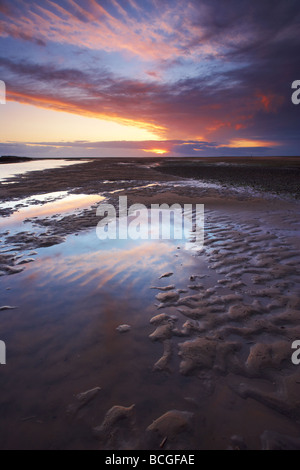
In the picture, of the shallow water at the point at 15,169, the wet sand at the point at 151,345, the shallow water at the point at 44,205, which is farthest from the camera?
the shallow water at the point at 15,169

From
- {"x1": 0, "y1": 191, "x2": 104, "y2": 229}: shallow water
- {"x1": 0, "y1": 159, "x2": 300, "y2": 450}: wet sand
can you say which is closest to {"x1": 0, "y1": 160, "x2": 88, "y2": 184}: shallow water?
{"x1": 0, "y1": 191, "x2": 104, "y2": 229}: shallow water

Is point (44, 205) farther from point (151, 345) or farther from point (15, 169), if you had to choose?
point (15, 169)

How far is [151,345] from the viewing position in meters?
3.43

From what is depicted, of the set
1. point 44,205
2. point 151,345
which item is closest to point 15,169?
point 44,205

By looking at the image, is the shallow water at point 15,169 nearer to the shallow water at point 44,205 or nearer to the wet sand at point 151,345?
the shallow water at point 44,205

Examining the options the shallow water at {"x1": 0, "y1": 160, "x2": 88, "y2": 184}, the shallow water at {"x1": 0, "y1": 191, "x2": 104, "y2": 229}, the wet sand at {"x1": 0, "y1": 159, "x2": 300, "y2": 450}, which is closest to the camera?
the wet sand at {"x1": 0, "y1": 159, "x2": 300, "y2": 450}

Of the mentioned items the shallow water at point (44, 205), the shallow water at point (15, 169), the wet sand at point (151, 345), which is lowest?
the wet sand at point (151, 345)

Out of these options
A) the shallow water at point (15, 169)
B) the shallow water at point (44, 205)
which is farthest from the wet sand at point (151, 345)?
the shallow water at point (15, 169)

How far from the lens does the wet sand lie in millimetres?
2361

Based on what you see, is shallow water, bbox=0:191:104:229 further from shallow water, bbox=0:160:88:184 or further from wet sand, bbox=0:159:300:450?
shallow water, bbox=0:160:88:184

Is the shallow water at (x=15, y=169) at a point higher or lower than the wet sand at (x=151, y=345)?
higher

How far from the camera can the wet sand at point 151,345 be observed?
93.0 inches

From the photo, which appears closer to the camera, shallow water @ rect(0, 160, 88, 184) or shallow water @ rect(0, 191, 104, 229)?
shallow water @ rect(0, 191, 104, 229)

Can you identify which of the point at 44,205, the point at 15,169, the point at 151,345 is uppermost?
the point at 15,169
